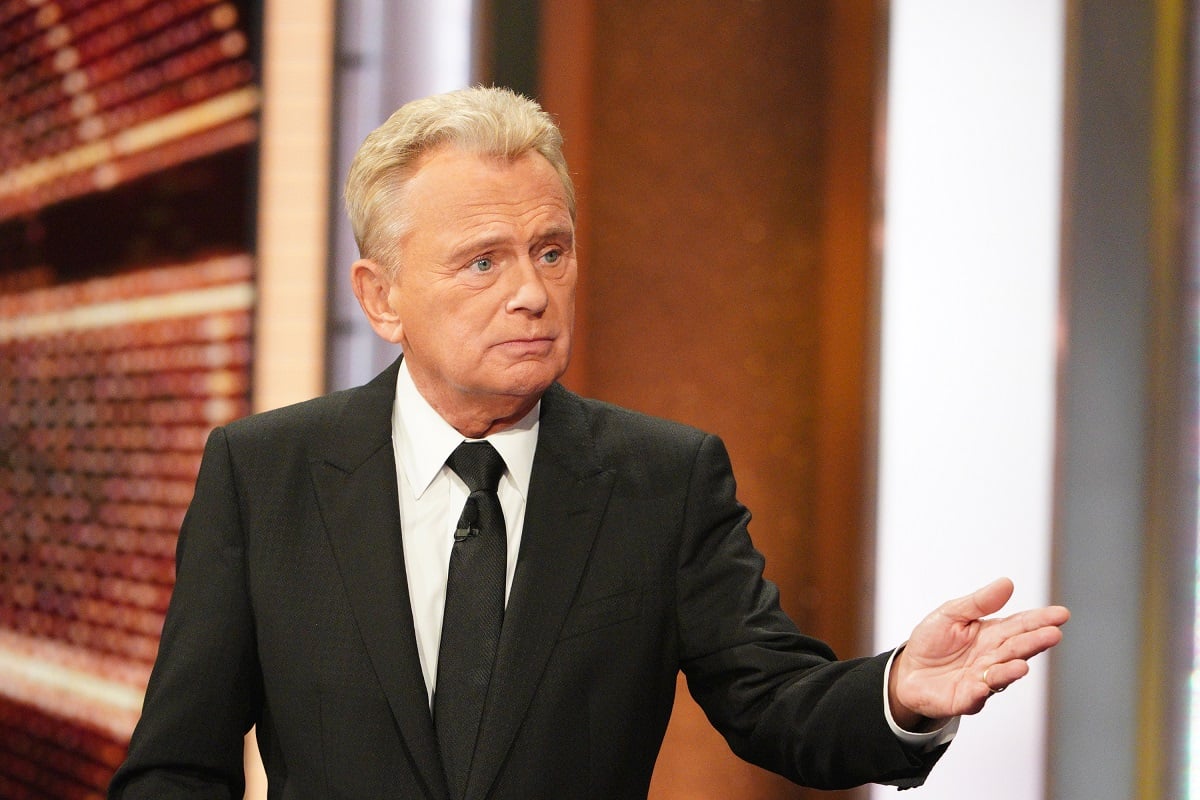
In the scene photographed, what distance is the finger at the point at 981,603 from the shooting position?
1.19 meters

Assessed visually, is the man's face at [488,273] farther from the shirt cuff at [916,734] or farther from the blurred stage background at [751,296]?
the blurred stage background at [751,296]

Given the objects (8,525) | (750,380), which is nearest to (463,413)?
(750,380)

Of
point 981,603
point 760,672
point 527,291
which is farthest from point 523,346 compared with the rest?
point 981,603

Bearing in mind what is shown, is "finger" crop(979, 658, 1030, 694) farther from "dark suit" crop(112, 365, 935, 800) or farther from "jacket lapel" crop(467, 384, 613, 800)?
"jacket lapel" crop(467, 384, 613, 800)

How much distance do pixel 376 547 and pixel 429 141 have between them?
1.56 feet

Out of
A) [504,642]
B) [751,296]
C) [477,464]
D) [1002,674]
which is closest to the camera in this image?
[1002,674]

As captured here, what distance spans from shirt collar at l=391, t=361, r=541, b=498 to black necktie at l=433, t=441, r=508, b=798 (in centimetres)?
3

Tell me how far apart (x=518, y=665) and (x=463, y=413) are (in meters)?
0.32

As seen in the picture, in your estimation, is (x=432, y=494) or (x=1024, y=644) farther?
(x=432, y=494)

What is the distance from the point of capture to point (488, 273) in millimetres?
1401

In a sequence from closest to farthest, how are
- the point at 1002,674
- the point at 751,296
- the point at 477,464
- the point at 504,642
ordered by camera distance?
the point at 1002,674
the point at 504,642
the point at 477,464
the point at 751,296

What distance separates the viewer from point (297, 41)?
8.79 feet

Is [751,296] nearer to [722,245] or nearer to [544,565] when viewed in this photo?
[722,245]

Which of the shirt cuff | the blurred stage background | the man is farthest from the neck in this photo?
the blurred stage background
